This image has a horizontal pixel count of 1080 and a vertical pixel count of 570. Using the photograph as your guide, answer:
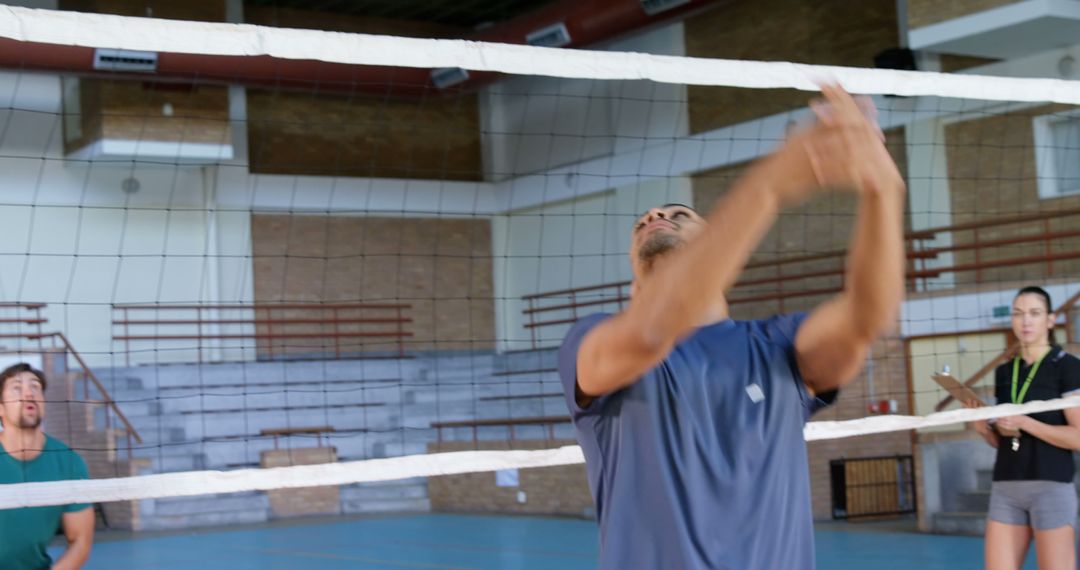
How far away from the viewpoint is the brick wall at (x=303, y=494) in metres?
16.5

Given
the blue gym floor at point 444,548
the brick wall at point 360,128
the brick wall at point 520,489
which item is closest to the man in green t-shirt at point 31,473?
the blue gym floor at point 444,548

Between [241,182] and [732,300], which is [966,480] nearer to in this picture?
[732,300]

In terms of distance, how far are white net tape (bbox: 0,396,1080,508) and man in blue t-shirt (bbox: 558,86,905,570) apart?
1.82 m

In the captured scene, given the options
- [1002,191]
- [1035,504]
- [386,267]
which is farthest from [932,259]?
[1035,504]

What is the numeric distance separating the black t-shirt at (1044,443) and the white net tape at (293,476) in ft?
2.04

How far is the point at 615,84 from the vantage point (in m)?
19.3

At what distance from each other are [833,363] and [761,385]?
113 millimetres

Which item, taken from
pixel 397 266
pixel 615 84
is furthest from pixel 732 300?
pixel 397 266

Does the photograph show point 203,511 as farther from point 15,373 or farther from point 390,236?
point 15,373

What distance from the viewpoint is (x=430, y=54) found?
3.75 meters

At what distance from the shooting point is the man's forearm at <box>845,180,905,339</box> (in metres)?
Answer: 1.47

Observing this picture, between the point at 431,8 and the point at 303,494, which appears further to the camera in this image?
the point at 431,8

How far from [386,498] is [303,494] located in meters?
1.19

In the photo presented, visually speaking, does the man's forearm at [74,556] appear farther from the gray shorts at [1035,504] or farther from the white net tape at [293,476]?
the gray shorts at [1035,504]
